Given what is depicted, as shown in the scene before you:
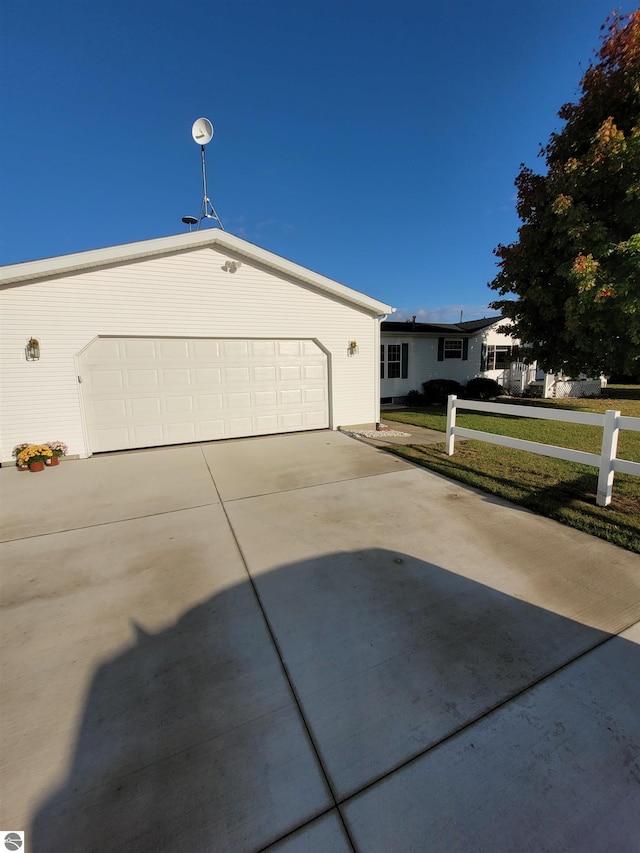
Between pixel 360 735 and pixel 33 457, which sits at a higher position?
pixel 33 457

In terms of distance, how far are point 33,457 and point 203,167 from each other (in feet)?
24.0

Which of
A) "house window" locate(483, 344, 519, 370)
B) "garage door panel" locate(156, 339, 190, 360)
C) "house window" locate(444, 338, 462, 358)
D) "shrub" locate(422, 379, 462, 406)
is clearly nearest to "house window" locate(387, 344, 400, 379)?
"shrub" locate(422, 379, 462, 406)

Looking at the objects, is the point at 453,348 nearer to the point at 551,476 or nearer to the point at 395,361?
the point at 395,361

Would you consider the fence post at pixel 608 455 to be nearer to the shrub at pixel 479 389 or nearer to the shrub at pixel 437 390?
the shrub at pixel 437 390

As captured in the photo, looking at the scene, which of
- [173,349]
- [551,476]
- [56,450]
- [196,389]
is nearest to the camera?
[551,476]

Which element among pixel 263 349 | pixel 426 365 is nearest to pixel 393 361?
pixel 426 365

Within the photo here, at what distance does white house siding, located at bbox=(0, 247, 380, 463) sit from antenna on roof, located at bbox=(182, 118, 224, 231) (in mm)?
1237

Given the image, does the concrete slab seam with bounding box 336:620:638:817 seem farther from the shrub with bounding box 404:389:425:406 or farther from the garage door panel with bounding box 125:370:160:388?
the shrub with bounding box 404:389:425:406

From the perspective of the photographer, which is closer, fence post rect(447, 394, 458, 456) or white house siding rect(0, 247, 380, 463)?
fence post rect(447, 394, 458, 456)

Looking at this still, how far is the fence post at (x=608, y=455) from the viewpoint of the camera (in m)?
4.03

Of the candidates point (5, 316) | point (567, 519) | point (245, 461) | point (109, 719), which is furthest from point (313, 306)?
point (109, 719)

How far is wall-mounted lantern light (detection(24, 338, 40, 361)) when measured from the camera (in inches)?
257

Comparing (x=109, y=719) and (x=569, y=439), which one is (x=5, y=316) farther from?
(x=569, y=439)

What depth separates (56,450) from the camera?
6.80m
